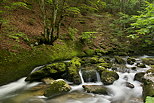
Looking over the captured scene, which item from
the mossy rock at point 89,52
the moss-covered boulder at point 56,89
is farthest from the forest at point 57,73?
the mossy rock at point 89,52

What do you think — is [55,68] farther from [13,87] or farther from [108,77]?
[108,77]

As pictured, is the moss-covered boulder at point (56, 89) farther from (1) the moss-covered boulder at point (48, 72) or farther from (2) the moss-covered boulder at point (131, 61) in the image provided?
(2) the moss-covered boulder at point (131, 61)

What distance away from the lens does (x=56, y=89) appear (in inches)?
Answer: 188

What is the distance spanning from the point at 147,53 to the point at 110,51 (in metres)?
4.76

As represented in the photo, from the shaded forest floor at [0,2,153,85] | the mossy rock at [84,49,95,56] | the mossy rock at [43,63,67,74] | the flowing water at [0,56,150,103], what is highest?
the shaded forest floor at [0,2,153,85]

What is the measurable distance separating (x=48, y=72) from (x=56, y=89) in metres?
1.40

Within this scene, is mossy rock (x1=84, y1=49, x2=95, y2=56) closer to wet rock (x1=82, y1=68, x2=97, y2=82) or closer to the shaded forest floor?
the shaded forest floor

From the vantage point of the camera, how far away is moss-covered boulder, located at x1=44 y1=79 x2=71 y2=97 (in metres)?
4.62

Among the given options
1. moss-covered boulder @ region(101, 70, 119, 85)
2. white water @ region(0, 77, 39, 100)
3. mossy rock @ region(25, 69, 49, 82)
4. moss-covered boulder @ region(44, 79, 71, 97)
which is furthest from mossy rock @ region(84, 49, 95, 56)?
white water @ region(0, 77, 39, 100)

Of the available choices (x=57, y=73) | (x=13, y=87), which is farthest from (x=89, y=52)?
(x=13, y=87)

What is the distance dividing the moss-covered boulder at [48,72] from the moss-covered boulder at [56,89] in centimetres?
117

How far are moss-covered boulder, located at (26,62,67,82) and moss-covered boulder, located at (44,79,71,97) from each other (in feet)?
3.82

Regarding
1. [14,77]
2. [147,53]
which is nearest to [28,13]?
[14,77]

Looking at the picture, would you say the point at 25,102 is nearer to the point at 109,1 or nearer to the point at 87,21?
the point at 87,21
